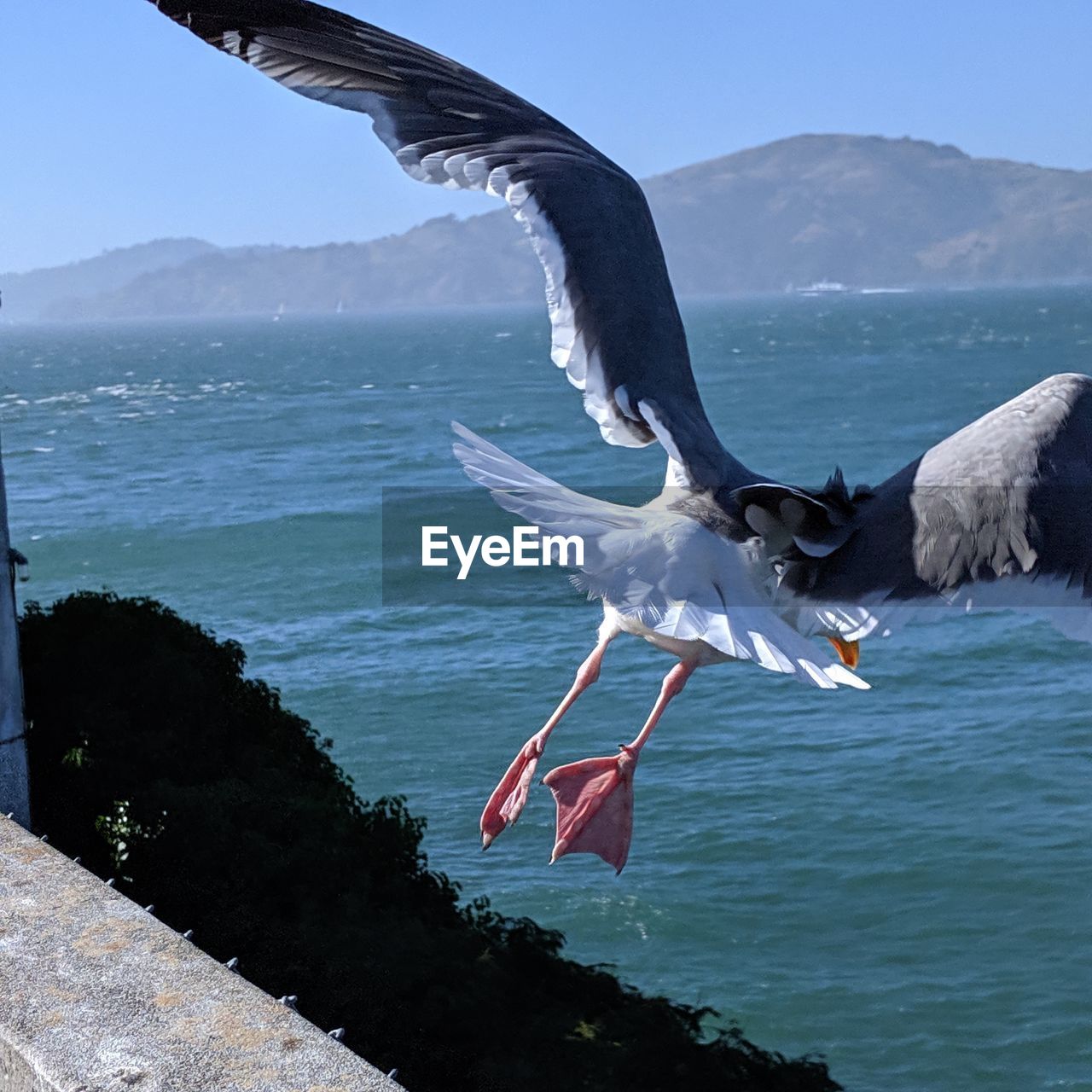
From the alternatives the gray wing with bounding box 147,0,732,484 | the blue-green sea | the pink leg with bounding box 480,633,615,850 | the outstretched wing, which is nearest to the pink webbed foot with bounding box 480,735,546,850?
the pink leg with bounding box 480,633,615,850

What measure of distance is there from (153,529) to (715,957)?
28191 millimetres

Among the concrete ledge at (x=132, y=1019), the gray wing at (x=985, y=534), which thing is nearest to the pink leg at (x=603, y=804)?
the gray wing at (x=985, y=534)

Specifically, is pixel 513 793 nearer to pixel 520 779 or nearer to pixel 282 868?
pixel 520 779

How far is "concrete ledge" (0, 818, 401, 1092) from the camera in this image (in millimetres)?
3789

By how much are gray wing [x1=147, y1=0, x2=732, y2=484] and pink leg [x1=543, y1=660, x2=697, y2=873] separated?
79 centimetres

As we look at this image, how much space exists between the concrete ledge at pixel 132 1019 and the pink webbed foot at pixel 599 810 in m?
0.75

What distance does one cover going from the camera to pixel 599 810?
13.4 feet

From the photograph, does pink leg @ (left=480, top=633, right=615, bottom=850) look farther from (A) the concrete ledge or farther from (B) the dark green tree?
(B) the dark green tree

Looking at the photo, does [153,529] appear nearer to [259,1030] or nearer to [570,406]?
[570,406]

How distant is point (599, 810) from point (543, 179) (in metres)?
1.76

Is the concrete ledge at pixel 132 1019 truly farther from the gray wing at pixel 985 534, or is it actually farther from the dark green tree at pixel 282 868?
the dark green tree at pixel 282 868

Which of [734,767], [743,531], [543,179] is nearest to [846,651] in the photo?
[743,531]

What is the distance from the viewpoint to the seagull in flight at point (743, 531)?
11.4ft

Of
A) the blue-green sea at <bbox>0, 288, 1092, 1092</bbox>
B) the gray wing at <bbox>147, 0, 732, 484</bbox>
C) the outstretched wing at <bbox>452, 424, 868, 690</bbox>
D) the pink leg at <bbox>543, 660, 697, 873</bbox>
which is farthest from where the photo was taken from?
the blue-green sea at <bbox>0, 288, 1092, 1092</bbox>
